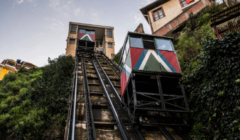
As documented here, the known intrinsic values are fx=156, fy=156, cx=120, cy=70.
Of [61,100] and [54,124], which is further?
[61,100]

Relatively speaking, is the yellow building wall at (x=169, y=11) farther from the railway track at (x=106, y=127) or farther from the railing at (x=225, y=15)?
the railway track at (x=106, y=127)

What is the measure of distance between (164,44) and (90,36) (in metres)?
14.6

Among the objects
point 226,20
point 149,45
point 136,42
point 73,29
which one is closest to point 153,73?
point 149,45

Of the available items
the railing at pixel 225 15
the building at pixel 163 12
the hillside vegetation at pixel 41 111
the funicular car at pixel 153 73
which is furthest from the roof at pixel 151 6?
the funicular car at pixel 153 73

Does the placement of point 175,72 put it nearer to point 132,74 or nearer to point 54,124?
point 132,74

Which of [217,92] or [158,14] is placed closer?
[217,92]

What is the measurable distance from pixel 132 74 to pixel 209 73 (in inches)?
103

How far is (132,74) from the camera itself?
18.3 ft

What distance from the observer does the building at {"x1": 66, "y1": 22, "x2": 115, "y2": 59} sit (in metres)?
19.5

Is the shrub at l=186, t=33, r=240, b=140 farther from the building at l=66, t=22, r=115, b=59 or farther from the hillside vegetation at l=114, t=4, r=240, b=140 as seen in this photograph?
the building at l=66, t=22, r=115, b=59

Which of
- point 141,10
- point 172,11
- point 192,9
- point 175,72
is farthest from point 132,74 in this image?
point 141,10

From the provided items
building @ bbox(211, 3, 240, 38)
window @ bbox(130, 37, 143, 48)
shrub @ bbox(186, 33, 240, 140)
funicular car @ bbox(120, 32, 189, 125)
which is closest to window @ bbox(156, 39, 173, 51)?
funicular car @ bbox(120, 32, 189, 125)

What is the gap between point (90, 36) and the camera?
1959cm

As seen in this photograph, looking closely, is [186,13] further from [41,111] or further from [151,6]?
[41,111]
